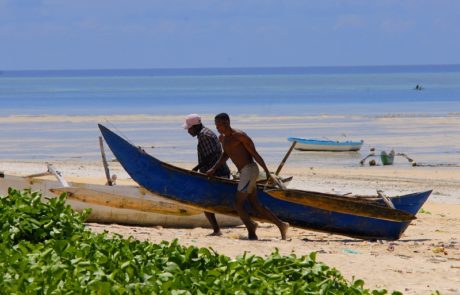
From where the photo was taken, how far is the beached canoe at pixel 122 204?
45.7ft

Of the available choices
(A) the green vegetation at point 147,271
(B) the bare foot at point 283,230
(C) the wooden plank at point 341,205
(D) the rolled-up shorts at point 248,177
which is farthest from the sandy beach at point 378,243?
(A) the green vegetation at point 147,271

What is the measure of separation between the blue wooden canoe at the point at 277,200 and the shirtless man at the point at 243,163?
18 cm

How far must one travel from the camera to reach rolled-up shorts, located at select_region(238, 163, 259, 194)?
1225 centimetres

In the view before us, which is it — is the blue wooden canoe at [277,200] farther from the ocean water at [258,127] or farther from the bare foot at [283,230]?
the ocean water at [258,127]

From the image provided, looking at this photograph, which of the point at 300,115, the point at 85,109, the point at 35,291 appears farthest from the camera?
the point at 85,109

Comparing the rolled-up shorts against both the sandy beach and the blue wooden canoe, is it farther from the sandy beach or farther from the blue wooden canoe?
the sandy beach

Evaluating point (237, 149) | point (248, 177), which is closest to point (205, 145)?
point (237, 149)

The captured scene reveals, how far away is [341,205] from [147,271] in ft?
23.0

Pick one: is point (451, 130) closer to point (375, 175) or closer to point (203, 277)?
point (375, 175)

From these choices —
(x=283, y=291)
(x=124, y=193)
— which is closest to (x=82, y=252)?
(x=283, y=291)

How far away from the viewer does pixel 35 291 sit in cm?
565

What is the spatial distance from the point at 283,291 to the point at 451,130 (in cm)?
3453

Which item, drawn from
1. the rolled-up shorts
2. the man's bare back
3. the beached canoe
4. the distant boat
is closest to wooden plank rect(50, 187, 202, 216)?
the beached canoe

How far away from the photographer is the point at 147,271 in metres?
6.30
